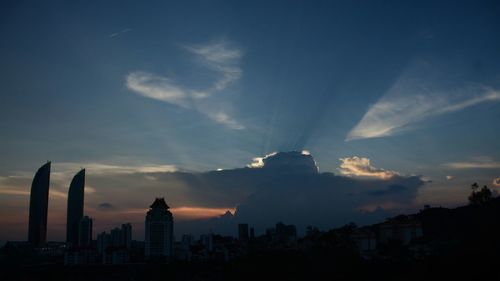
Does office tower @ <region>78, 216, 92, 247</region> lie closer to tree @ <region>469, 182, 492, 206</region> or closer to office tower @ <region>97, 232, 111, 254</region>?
office tower @ <region>97, 232, 111, 254</region>

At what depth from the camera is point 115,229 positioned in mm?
160375

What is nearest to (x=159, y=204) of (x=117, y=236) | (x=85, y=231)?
(x=117, y=236)

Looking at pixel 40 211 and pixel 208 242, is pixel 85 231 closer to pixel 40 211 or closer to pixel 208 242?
pixel 40 211

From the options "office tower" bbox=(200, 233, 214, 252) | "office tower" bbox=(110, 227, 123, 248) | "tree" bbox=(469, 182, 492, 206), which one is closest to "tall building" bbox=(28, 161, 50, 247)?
"office tower" bbox=(110, 227, 123, 248)

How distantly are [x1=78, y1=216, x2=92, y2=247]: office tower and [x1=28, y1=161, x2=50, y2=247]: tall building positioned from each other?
14.5m

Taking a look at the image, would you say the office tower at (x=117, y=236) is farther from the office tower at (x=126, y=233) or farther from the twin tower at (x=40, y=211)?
the twin tower at (x=40, y=211)

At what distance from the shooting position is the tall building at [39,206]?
183250mm

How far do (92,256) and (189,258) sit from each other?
31885 millimetres

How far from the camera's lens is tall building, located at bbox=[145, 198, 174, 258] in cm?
12269

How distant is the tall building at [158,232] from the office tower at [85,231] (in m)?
80.0

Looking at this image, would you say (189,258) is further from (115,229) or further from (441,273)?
(441,273)

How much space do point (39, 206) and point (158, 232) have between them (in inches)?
3630

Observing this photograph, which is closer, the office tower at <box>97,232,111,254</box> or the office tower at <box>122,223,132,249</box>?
the office tower at <box>97,232,111,254</box>

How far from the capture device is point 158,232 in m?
124
